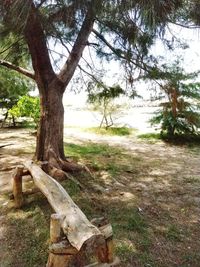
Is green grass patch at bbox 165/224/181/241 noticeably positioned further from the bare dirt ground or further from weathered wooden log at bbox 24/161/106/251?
weathered wooden log at bbox 24/161/106/251

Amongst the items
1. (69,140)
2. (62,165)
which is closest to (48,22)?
Result: (62,165)

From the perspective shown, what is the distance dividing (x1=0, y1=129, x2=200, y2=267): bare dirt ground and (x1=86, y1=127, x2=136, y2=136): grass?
2.41 meters

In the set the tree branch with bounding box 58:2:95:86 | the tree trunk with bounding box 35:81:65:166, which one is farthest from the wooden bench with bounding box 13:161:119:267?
the tree branch with bounding box 58:2:95:86

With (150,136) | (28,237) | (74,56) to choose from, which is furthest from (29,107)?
(28,237)

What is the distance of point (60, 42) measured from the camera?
181 inches

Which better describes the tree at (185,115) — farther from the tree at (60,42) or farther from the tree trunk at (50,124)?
the tree trunk at (50,124)

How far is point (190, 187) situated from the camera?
4.26 m

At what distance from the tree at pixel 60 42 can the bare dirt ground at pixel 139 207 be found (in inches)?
30.6

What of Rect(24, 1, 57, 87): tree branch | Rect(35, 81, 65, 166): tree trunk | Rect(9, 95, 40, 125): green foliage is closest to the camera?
Rect(24, 1, 57, 87): tree branch

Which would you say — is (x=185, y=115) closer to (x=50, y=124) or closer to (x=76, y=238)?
(x=50, y=124)

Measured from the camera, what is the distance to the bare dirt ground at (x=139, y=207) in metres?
2.58

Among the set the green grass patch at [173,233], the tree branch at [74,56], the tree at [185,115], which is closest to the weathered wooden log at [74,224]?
the green grass patch at [173,233]

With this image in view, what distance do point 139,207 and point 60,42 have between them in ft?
8.63

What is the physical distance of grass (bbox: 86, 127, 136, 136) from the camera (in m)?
8.85
